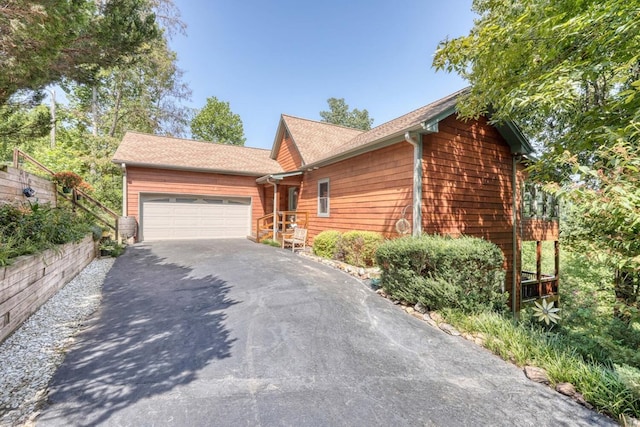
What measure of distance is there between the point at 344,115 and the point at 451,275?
37.0m

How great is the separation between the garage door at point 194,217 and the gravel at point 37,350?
295 inches

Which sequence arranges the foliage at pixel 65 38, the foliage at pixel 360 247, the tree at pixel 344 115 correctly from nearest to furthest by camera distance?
the foliage at pixel 65 38, the foliage at pixel 360 247, the tree at pixel 344 115

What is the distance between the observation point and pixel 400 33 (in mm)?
10930

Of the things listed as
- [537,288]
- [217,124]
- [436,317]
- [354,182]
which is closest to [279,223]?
[354,182]

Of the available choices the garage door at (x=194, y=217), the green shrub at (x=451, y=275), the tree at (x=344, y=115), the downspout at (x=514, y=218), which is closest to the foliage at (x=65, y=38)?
the green shrub at (x=451, y=275)

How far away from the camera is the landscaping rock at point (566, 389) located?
2504 millimetres

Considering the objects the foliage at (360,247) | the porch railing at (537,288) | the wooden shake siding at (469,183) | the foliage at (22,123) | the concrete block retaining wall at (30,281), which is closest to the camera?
the concrete block retaining wall at (30,281)

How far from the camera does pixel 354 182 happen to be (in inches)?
336

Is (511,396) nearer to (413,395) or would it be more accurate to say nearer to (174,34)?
(413,395)

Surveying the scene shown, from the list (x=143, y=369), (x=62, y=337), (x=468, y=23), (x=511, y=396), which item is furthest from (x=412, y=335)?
(x=468, y=23)

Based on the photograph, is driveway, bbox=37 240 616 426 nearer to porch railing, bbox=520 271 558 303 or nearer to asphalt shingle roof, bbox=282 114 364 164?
porch railing, bbox=520 271 558 303

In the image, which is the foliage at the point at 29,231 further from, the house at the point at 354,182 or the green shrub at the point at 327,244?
the house at the point at 354,182

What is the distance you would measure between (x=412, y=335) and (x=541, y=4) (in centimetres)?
494

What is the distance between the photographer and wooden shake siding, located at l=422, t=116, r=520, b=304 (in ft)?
22.7
